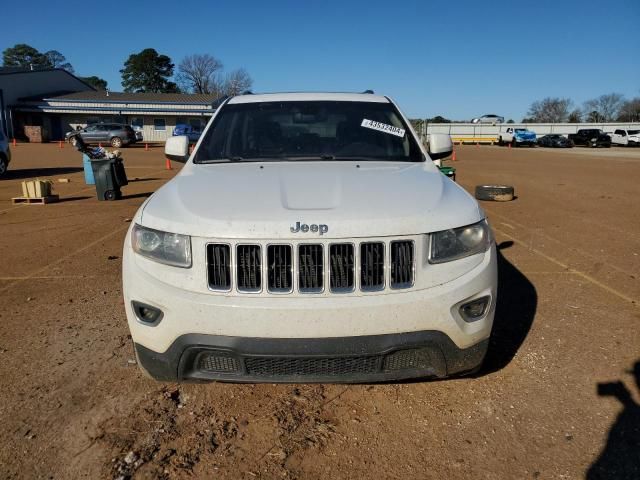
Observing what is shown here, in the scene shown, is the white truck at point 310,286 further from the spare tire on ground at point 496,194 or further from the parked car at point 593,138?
the parked car at point 593,138

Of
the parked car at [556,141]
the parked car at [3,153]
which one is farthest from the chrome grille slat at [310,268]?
the parked car at [556,141]

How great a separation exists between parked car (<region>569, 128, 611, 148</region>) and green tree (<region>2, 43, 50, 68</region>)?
303ft

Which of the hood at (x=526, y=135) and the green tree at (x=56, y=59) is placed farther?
the green tree at (x=56, y=59)

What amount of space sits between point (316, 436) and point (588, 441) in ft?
4.49

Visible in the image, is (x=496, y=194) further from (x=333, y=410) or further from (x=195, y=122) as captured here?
(x=195, y=122)

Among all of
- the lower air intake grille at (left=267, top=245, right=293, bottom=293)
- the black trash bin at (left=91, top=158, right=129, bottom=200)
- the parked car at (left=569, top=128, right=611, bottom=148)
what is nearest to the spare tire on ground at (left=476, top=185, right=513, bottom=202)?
the black trash bin at (left=91, top=158, right=129, bottom=200)

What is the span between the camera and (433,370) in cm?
242

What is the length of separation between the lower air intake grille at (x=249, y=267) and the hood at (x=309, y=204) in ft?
0.23

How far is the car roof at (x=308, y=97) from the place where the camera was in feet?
13.6

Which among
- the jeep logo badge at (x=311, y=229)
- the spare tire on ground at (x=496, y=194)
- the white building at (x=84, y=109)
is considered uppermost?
the white building at (x=84, y=109)

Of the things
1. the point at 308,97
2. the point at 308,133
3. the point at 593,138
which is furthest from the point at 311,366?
the point at 593,138

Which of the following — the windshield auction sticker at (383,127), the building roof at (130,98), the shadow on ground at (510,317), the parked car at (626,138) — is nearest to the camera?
the shadow on ground at (510,317)

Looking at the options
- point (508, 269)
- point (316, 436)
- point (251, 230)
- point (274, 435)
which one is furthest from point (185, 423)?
point (508, 269)

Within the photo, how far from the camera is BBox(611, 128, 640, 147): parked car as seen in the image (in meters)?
46.5
